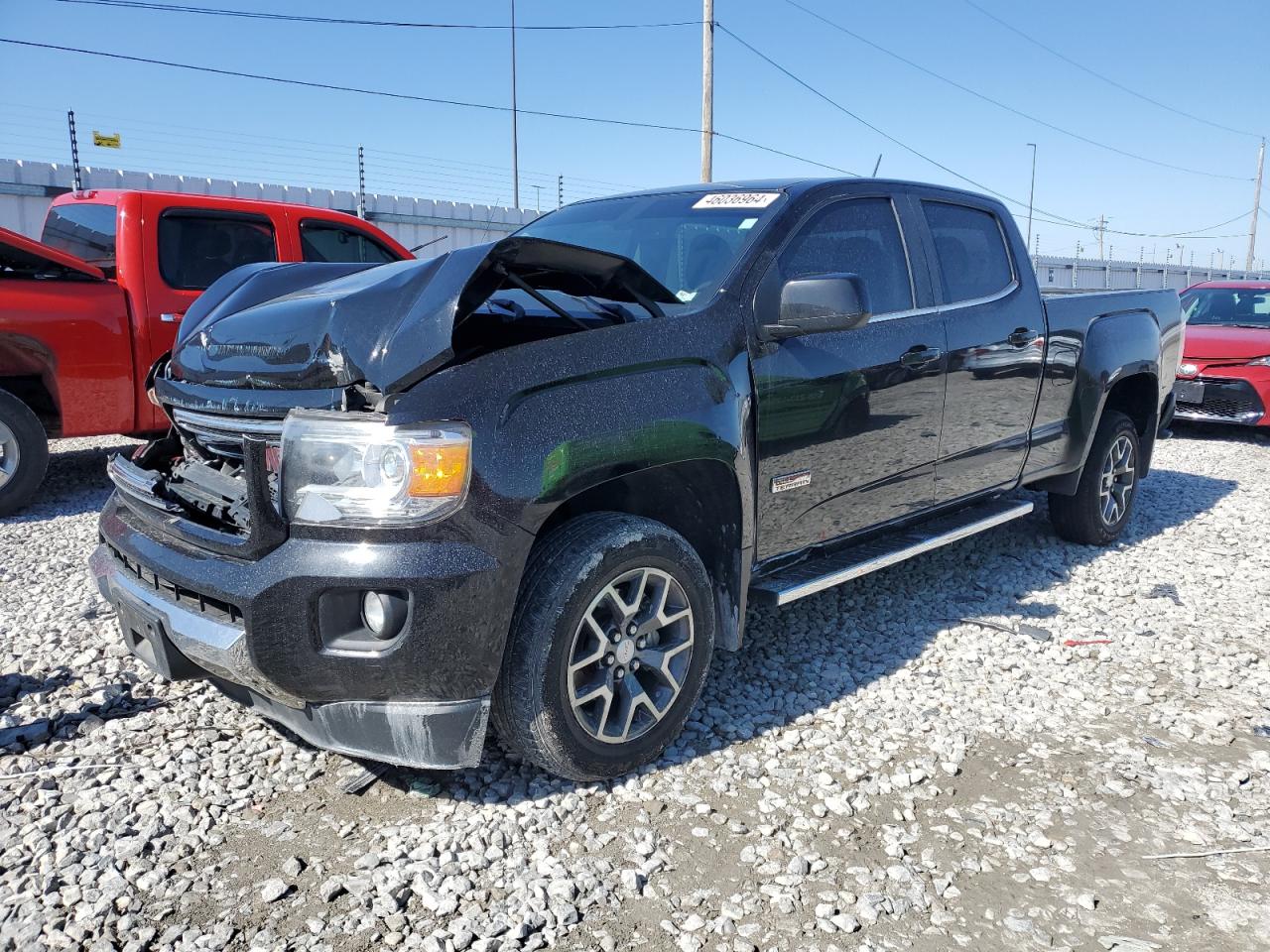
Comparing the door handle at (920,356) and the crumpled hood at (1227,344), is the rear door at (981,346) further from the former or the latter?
the crumpled hood at (1227,344)

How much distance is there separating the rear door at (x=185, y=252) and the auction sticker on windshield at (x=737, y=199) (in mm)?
3856

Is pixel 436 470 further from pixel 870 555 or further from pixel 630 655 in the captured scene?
pixel 870 555

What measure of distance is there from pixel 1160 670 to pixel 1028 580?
3.84 feet

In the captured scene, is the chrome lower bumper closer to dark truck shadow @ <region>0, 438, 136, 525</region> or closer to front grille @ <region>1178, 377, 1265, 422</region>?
dark truck shadow @ <region>0, 438, 136, 525</region>

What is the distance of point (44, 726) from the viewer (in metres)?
3.17

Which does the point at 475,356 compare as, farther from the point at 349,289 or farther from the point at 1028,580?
the point at 1028,580

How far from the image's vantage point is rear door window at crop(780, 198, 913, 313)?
3514mm

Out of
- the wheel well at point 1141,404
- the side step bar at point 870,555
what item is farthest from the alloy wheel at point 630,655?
the wheel well at point 1141,404

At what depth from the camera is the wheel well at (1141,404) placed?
222 inches

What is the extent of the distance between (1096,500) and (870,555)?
2447 mm

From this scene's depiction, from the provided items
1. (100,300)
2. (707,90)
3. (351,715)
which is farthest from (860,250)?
(707,90)

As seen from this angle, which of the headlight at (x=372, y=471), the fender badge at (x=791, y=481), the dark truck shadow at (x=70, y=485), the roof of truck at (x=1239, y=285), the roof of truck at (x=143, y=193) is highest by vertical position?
the roof of truck at (x=143, y=193)

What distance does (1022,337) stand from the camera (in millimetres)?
4465

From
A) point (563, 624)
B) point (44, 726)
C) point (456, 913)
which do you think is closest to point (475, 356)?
point (563, 624)
